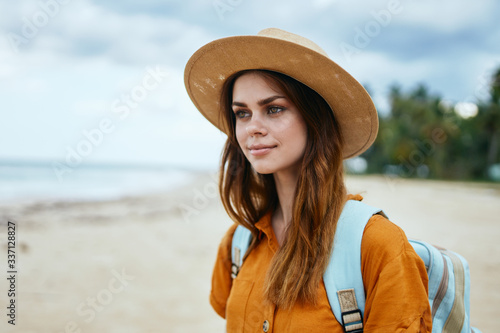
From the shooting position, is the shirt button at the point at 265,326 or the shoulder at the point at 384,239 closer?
the shoulder at the point at 384,239

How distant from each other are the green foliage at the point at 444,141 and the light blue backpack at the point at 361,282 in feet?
108

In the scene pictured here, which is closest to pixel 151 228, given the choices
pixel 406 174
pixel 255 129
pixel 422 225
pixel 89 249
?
pixel 89 249

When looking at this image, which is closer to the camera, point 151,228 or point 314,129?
point 314,129

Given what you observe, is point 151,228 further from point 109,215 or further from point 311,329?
point 311,329

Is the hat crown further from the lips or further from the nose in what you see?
the lips

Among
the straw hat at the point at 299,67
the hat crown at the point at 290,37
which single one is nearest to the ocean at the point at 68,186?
the straw hat at the point at 299,67

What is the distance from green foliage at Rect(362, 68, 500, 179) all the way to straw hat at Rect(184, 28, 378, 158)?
32.6m

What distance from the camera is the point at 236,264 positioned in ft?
5.64

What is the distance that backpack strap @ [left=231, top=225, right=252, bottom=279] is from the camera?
67.4 inches

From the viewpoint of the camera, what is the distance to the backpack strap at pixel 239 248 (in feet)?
5.61

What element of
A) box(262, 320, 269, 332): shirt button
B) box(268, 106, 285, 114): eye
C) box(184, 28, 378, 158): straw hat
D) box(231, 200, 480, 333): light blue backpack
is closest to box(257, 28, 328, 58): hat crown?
box(184, 28, 378, 158): straw hat

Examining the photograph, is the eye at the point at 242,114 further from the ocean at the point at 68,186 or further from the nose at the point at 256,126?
the ocean at the point at 68,186

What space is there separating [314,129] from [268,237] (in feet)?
1.81

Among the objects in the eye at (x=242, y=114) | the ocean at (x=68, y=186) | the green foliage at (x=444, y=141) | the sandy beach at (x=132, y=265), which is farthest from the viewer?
the green foliage at (x=444, y=141)
